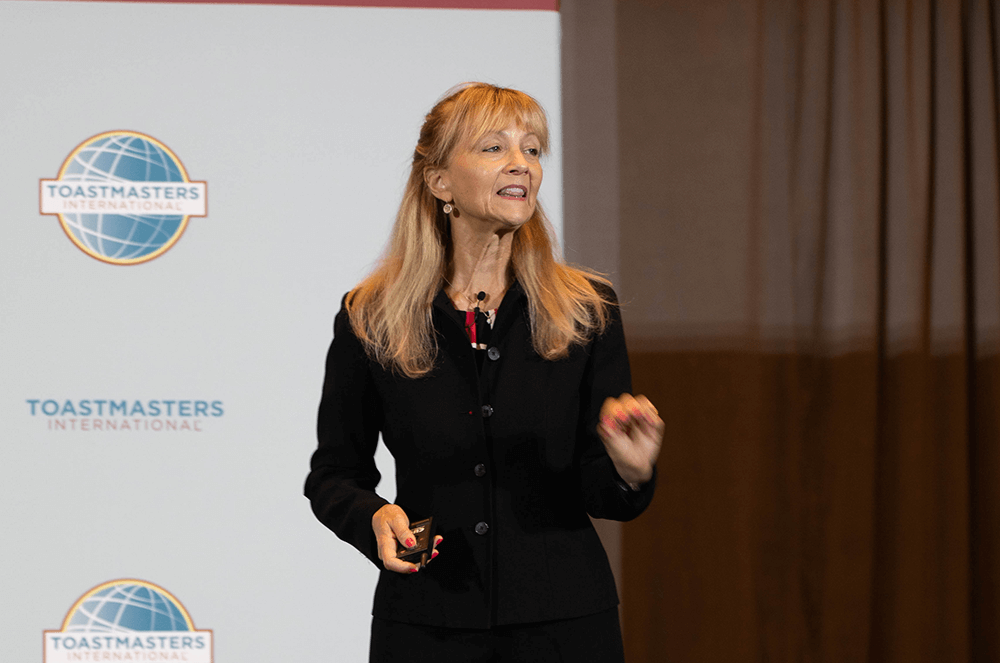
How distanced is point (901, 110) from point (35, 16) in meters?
2.89

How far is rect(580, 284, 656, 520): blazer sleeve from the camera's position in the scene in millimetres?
1171

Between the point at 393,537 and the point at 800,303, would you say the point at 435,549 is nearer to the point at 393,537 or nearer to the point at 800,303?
the point at 393,537

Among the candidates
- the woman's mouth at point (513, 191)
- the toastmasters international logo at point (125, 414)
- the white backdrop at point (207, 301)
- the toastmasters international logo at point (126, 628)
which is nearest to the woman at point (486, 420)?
the woman's mouth at point (513, 191)

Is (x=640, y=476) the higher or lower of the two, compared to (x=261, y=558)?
higher

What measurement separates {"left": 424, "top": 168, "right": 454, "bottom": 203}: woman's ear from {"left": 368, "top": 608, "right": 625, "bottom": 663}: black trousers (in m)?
0.67

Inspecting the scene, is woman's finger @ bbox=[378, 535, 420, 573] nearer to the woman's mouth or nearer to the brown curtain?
the woman's mouth

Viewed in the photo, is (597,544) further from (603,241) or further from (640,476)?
(603,241)

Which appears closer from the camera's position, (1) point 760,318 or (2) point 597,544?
(2) point 597,544

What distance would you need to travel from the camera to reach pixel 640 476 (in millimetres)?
1132

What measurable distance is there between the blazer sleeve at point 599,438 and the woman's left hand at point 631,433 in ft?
0.18

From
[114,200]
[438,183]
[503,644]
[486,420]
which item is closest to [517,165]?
[438,183]

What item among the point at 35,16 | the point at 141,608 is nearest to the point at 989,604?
the point at 141,608

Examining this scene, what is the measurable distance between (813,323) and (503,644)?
6.88ft

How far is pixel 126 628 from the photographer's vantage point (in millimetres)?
2625
